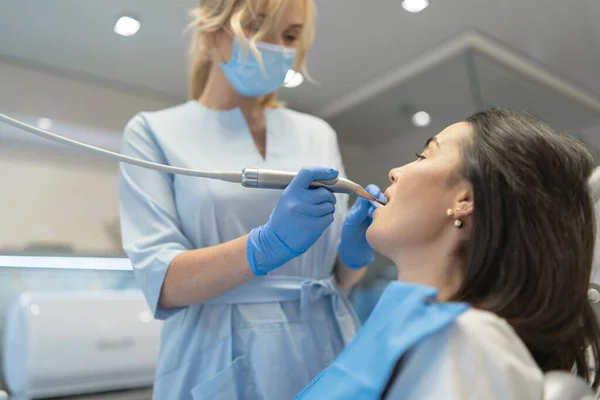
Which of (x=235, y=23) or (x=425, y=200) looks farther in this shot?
(x=235, y=23)

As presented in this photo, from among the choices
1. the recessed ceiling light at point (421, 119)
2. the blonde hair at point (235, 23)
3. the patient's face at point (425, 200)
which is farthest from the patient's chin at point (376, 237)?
the recessed ceiling light at point (421, 119)

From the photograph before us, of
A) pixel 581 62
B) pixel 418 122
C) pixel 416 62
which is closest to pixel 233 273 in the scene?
pixel 418 122

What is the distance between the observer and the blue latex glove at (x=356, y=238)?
1100 mm

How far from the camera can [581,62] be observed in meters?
2.79

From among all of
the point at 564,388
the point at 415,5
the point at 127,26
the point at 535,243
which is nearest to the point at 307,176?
the point at 535,243

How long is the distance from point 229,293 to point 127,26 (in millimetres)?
1775

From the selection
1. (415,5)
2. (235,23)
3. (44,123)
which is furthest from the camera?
(44,123)

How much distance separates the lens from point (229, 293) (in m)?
1.00

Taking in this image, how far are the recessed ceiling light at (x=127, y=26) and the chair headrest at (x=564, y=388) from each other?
2198 millimetres

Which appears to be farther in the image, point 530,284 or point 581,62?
point 581,62

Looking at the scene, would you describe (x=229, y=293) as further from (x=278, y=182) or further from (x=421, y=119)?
(x=421, y=119)

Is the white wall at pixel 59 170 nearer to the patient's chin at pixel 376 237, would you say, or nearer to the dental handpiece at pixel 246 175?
the dental handpiece at pixel 246 175

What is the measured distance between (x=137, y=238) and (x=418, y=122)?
1762 mm

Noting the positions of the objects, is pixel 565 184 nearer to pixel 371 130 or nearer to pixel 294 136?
pixel 294 136
